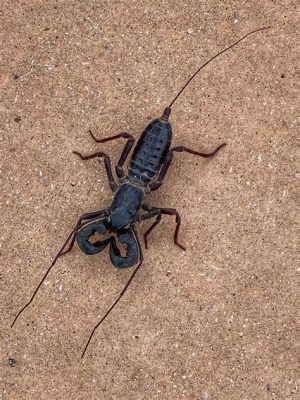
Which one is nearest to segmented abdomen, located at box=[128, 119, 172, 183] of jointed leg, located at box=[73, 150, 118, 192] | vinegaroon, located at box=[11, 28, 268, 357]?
vinegaroon, located at box=[11, 28, 268, 357]

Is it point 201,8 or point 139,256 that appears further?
point 201,8

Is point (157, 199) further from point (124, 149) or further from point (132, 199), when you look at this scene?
point (124, 149)

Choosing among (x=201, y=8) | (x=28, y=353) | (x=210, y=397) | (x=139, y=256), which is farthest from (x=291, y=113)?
(x=28, y=353)

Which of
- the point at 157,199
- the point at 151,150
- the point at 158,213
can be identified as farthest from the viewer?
the point at 157,199

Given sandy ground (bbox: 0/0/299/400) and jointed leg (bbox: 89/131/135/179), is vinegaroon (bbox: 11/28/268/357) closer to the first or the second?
jointed leg (bbox: 89/131/135/179)

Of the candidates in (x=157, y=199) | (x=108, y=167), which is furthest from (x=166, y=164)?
(x=108, y=167)

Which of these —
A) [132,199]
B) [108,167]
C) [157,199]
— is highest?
[108,167]

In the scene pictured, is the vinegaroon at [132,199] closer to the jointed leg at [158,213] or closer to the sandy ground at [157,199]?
the jointed leg at [158,213]

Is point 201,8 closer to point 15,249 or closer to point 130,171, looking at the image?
point 130,171
